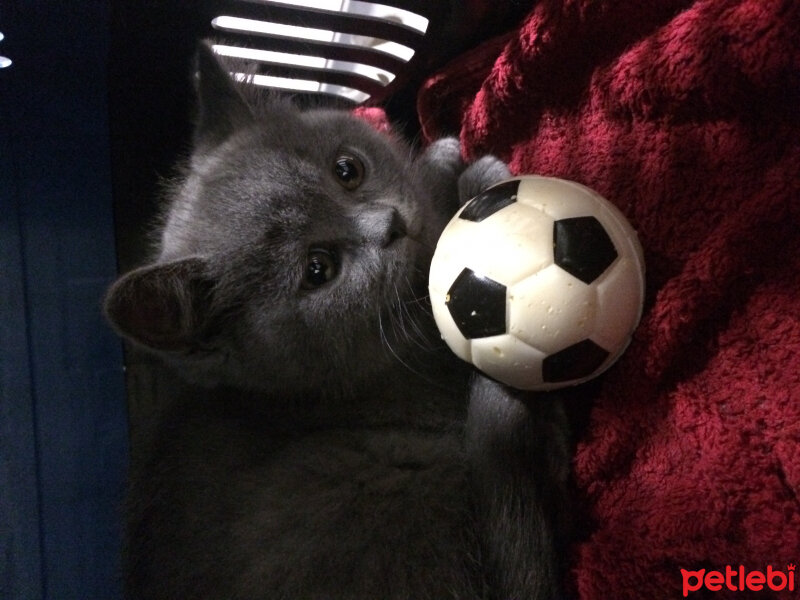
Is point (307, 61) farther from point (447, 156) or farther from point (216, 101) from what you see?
point (447, 156)

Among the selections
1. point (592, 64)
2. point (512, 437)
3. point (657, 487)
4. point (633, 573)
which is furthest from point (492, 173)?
point (633, 573)

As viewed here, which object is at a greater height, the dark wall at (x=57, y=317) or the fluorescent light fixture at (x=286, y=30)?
the fluorescent light fixture at (x=286, y=30)

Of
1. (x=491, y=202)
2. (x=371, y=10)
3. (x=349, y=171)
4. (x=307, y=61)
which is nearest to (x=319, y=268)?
(x=349, y=171)

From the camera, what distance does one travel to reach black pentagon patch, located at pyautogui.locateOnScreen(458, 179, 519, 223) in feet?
3.55

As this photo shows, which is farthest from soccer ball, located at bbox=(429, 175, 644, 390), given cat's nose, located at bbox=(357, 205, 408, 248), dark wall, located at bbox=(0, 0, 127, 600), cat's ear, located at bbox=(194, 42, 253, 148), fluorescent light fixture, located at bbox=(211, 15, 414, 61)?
dark wall, located at bbox=(0, 0, 127, 600)

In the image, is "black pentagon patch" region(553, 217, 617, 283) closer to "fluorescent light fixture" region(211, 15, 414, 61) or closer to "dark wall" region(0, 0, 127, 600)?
"fluorescent light fixture" region(211, 15, 414, 61)

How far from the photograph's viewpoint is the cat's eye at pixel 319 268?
136 cm

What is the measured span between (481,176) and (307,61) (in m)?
0.87

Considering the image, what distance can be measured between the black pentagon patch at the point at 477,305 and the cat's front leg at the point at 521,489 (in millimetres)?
167

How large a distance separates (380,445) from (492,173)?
68 cm

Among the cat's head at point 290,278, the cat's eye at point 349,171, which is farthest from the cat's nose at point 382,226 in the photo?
the cat's eye at point 349,171

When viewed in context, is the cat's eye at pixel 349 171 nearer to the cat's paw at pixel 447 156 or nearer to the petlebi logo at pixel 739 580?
the cat's paw at pixel 447 156

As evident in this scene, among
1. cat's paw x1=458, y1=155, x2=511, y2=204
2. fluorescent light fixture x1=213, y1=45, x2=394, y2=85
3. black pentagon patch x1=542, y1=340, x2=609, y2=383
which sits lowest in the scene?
black pentagon patch x1=542, y1=340, x2=609, y2=383

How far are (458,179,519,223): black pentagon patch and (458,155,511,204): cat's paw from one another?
37cm
